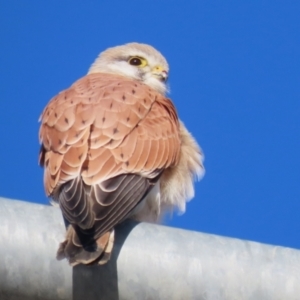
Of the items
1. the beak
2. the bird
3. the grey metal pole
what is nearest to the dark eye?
the beak

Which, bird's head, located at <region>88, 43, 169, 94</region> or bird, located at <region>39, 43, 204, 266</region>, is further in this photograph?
bird's head, located at <region>88, 43, 169, 94</region>

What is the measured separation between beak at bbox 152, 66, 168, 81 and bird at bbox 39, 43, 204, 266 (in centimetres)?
79

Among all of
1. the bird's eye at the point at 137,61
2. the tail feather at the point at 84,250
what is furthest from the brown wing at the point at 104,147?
the bird's eye at the point at 137,61

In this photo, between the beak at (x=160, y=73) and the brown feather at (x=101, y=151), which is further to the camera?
the beak at (x=160, y=73)

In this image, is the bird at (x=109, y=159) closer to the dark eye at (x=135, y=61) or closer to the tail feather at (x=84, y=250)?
the tail feather at (x=84, y=250)

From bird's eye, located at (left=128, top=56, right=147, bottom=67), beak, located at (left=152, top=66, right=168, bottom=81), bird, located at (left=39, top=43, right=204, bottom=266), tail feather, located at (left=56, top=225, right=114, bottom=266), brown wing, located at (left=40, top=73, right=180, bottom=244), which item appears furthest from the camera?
bird's eye, located at (left=128, top=56, right=147, bottom=67)

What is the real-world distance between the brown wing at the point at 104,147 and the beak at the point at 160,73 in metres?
1.04

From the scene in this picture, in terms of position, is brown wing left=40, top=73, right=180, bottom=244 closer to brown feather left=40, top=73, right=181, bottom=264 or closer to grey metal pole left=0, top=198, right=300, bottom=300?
brown feather left=40, top=73, right=181, bottom=264

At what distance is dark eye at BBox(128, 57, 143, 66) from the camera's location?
5980 millimetres

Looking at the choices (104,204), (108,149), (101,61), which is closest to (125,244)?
(104,204)

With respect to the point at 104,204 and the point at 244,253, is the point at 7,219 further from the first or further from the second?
the point at 104,204

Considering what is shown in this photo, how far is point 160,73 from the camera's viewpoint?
5820 mm

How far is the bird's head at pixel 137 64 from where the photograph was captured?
19.0ft

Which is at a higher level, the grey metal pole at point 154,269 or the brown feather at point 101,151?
the grey metal pole at point 154,269
